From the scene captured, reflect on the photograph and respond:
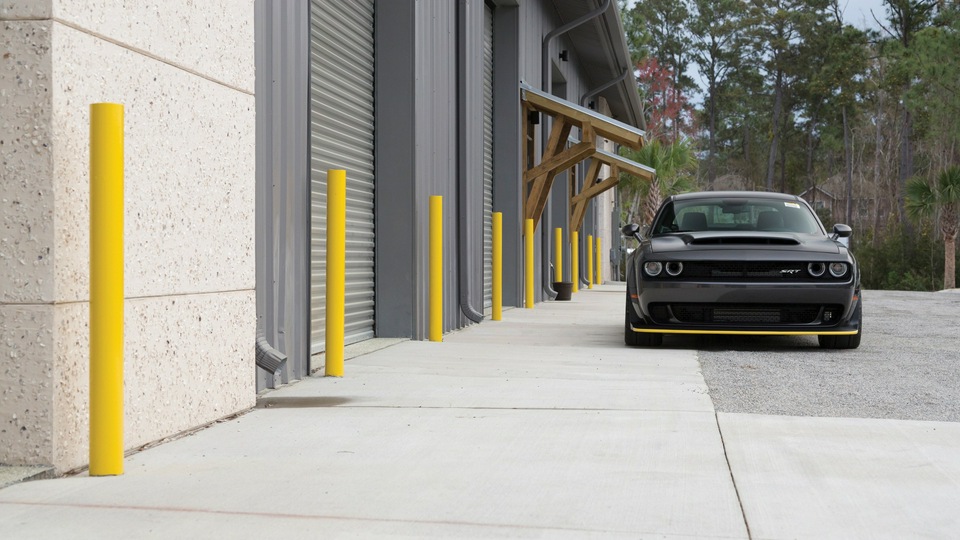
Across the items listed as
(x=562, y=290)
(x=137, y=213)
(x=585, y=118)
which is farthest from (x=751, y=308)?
(x=562, y=290)

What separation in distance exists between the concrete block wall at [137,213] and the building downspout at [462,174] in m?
5.67

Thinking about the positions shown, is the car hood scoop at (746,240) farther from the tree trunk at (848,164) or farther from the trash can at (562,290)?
the tree trunk at (848,164)

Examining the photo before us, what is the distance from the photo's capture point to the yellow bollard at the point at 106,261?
3.52 m

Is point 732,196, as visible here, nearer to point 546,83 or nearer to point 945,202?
point 546,83

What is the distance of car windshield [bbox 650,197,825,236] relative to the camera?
934 centimetres

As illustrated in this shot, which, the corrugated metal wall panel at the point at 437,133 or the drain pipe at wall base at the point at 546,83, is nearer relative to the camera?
the corrugated metal wall panel at the point at 437,133

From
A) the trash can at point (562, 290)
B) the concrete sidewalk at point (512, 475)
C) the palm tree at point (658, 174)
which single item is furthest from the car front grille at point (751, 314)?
the palm tree at point (658, 174)

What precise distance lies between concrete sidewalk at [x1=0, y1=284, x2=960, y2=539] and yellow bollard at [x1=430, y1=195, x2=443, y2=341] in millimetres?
2960

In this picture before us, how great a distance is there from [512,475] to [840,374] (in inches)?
147

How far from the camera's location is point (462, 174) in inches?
423

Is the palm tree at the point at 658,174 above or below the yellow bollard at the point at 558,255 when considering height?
above

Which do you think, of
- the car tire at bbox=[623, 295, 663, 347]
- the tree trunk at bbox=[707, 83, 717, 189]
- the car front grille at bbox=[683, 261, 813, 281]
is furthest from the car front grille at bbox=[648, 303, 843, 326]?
the tree trunk at bbox=[707, 83, 717, 189]

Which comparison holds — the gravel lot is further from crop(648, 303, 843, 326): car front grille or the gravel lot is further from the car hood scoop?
the car hood scoop

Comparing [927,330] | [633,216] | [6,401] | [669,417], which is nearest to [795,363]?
[669,417]
